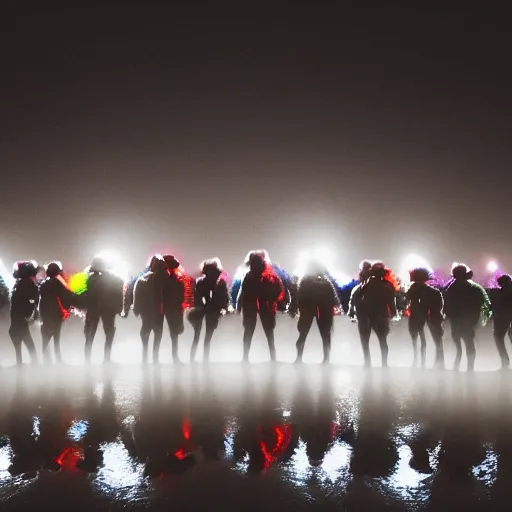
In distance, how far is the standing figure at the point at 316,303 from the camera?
31.7 ft

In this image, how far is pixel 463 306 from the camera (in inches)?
361

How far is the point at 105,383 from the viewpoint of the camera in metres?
7.85

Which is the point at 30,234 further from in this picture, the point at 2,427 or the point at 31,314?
the point at 2,427

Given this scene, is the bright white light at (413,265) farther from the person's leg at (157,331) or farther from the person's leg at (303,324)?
the person's leg at (157,331)

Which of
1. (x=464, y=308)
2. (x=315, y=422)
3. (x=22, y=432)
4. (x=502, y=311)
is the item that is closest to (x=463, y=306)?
(x=464, y=308)

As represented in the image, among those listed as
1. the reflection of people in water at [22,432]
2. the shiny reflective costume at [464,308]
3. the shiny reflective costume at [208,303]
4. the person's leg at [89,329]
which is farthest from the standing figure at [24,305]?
the shiny reflective costume at [464,308]

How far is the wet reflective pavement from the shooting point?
12.5 ft

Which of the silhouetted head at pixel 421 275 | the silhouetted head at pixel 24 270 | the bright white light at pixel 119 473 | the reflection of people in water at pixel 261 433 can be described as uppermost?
the silhouetted head at pixel 24 270

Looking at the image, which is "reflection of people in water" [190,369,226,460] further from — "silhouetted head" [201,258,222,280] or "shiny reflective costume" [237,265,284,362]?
"silhouetted head" [201,258,222,280]

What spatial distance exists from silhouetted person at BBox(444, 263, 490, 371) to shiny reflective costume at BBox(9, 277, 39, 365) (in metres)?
7.99

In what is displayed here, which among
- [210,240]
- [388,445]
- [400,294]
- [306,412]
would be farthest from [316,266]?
[210,240]

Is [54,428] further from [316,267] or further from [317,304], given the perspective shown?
[316,267]

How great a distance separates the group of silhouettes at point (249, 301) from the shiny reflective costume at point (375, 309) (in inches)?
0.7

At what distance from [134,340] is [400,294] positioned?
7.87 m
